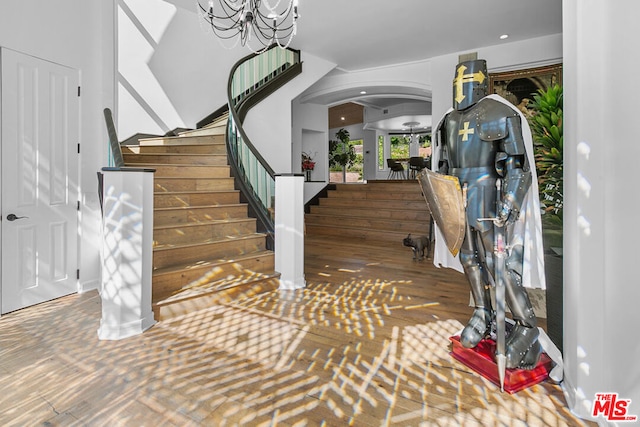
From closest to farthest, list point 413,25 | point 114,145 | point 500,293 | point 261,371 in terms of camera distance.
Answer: point 500,293 → point 261,371 → point 114,145 → point 413,25

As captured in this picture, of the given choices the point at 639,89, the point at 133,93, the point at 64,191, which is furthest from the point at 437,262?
the point at 133,93

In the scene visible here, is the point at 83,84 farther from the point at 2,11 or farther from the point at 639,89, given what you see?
the point at 639,89

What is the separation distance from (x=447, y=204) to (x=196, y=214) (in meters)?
3.00

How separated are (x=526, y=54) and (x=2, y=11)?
6.78m

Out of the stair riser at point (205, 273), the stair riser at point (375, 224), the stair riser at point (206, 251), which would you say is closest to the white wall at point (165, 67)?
the stair riser at point (206, 251)

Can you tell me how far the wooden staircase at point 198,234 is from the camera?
10.2 feet

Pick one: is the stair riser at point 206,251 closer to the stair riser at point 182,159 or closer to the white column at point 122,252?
the white column at point 122,252

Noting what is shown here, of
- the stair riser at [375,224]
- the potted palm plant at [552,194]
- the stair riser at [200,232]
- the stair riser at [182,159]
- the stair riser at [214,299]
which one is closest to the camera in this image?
the potted palm plant at [552,194]

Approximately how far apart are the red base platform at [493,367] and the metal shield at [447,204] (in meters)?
0.67

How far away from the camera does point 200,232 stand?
3.77 metres

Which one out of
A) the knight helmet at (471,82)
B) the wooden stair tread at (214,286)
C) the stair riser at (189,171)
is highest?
the knight helmet at (471,82)

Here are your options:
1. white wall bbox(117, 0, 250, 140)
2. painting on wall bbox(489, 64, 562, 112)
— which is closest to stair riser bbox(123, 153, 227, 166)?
white wall bbox(117, 0, 250, 140)

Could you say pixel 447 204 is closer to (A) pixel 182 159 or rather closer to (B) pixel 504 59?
(A) pixel 182 159

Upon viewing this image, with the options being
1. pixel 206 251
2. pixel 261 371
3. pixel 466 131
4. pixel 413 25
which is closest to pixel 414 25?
pixel 413 25
